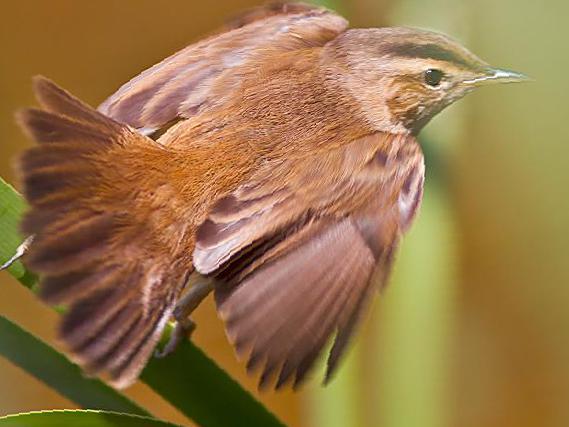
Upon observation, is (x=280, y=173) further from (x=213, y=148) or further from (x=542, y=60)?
(x=542, y=60)

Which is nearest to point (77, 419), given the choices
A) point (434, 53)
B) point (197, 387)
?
point (197, 387)

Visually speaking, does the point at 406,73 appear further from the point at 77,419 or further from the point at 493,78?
the point at 77,419

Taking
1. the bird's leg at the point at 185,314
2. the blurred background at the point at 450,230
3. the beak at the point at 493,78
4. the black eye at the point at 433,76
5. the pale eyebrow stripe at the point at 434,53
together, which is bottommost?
the blurred background at the point at 450,230

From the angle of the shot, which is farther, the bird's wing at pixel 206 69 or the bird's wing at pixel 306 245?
the bird's wing at pixel 206 69

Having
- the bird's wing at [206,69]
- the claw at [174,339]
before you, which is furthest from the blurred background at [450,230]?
the claw at [174,339]

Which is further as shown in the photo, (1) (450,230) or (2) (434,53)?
(1) (450,230)

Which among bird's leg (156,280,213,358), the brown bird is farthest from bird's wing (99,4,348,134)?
bird's leg (156,280,213,358)

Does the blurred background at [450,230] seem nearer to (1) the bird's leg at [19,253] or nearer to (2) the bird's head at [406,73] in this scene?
(2) the bird's head at [406,73]
